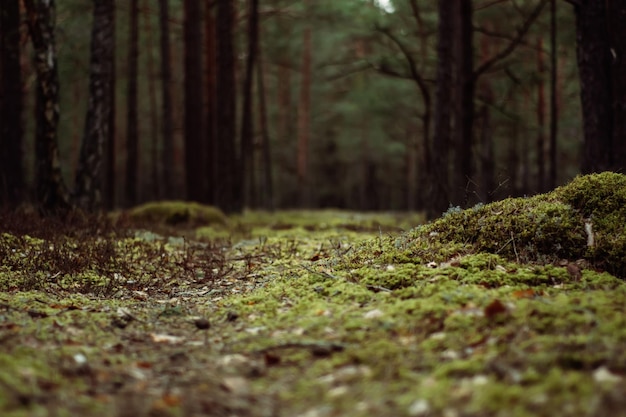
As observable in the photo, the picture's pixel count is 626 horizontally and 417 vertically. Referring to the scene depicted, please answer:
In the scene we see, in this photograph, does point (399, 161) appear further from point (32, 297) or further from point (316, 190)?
point (32, 297)

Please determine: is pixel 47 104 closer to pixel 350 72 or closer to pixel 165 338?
pixel 165 338

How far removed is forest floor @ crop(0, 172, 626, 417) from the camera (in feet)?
8.38

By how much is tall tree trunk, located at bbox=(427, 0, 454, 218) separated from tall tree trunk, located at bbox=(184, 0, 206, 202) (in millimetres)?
7951

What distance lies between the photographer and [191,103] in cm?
1633

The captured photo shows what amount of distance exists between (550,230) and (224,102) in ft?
43.1

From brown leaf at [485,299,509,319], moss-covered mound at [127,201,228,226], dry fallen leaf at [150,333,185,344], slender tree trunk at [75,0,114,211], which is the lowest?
dry fallen leaf at [150,333,185,344]

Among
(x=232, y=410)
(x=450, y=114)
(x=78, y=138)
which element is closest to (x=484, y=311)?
(x=232, y=410)

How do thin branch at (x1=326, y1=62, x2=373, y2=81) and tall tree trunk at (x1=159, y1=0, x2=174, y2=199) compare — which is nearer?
thin branch at (x1=326, y1=62, x2=373, y2=81)

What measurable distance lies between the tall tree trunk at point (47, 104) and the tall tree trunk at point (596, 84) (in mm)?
9160

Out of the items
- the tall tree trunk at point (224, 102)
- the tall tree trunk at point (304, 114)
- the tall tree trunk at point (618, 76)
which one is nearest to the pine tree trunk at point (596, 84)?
the tall tree trunk at point (618, 76)

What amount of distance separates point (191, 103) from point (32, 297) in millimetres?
12221

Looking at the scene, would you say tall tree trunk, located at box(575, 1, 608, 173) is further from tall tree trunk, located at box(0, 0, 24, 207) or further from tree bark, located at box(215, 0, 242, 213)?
tall tree trunk, located at box(0, 0, 24, 207)

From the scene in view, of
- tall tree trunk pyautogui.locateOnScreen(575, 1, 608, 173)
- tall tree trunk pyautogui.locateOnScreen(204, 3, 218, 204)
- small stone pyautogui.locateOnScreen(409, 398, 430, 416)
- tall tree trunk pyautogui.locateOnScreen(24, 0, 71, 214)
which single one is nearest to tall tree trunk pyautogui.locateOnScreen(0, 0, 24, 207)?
tall tree trunk pyautogui.locateOnScreen(24, 0, 71, 214)

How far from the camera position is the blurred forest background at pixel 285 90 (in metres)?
10.6
